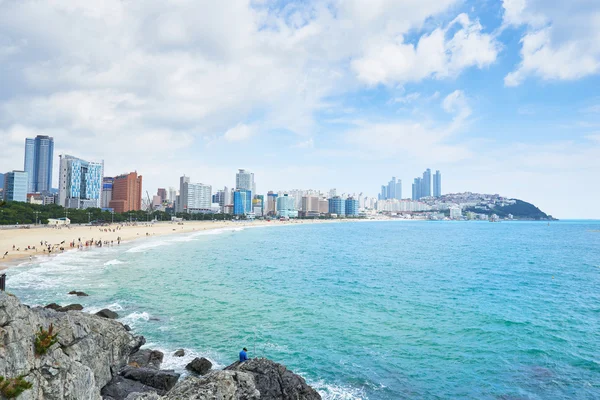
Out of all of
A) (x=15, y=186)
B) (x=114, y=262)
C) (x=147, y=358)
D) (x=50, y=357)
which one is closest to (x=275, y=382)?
(x=50, y=357)

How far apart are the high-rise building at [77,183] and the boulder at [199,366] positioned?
18972 centimetres

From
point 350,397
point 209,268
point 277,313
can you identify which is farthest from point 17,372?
point 209,268

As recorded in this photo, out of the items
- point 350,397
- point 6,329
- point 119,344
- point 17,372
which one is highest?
point 6,329

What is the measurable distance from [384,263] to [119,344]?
3981 centimetres

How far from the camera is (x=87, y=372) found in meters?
10.3

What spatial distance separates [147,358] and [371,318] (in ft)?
45.9

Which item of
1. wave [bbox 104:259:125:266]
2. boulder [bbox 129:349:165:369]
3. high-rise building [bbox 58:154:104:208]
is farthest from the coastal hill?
high-rise building [bbox 58:154:104:208]

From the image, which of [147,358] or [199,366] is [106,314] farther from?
[199,366]

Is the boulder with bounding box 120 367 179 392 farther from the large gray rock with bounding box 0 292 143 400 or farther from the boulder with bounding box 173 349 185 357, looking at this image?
the boulder with bounding box 173 349 185 357

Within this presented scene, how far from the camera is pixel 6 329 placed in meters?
8.73

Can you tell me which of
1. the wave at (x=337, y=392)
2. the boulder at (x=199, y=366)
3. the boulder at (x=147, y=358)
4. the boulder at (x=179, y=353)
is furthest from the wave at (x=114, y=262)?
the wave at (x=337, y=392)

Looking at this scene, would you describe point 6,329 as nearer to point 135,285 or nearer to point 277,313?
point 277,313

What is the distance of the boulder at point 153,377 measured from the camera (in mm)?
13052

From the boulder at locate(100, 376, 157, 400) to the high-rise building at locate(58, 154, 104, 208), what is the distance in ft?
625
